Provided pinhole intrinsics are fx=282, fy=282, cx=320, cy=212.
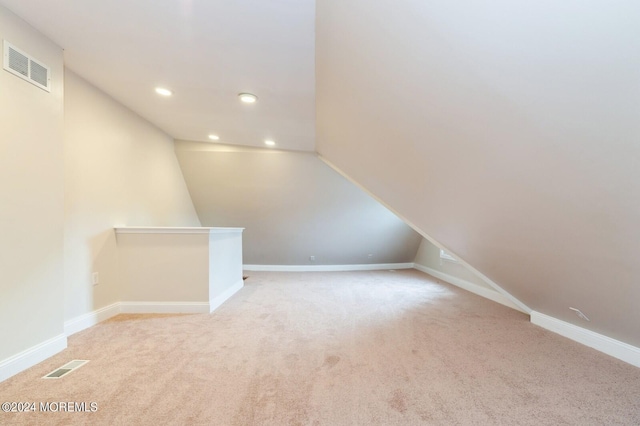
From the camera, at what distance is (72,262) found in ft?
A: 8.22

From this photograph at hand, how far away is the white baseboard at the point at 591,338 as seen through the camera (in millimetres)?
2088

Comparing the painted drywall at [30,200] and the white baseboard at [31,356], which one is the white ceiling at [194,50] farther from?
the white baseboard at [31,356]

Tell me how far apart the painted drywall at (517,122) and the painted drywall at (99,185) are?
2254 millimetres

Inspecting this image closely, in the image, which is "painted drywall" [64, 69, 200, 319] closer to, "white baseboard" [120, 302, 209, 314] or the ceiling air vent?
"white baseboard" [120, 302, 209, 314]

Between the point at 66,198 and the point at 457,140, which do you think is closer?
the point at 457,140

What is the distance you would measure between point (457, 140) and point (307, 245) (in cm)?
451

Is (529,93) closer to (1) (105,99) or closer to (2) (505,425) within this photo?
(2) (505,425)

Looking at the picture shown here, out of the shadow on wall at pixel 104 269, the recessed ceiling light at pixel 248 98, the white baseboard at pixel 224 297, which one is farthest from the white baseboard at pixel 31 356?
the recessed ceiling light at pixel 248 98

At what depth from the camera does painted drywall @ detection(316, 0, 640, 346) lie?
0.90m

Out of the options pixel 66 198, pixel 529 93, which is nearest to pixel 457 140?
pixel 529 93

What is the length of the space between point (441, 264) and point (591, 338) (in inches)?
121

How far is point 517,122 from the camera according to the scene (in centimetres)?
122

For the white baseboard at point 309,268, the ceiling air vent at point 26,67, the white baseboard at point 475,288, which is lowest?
the white baseboard at point 309,268

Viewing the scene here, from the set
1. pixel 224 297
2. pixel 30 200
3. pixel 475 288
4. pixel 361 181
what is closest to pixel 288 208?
pixel 361 181
